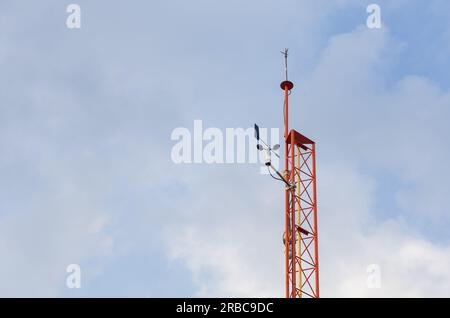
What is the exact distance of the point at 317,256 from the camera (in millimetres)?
55438

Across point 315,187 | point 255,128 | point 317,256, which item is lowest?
point 317,256

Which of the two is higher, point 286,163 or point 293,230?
point 286,163

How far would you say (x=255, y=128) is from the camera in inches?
2099

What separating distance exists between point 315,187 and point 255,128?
27.9ft
